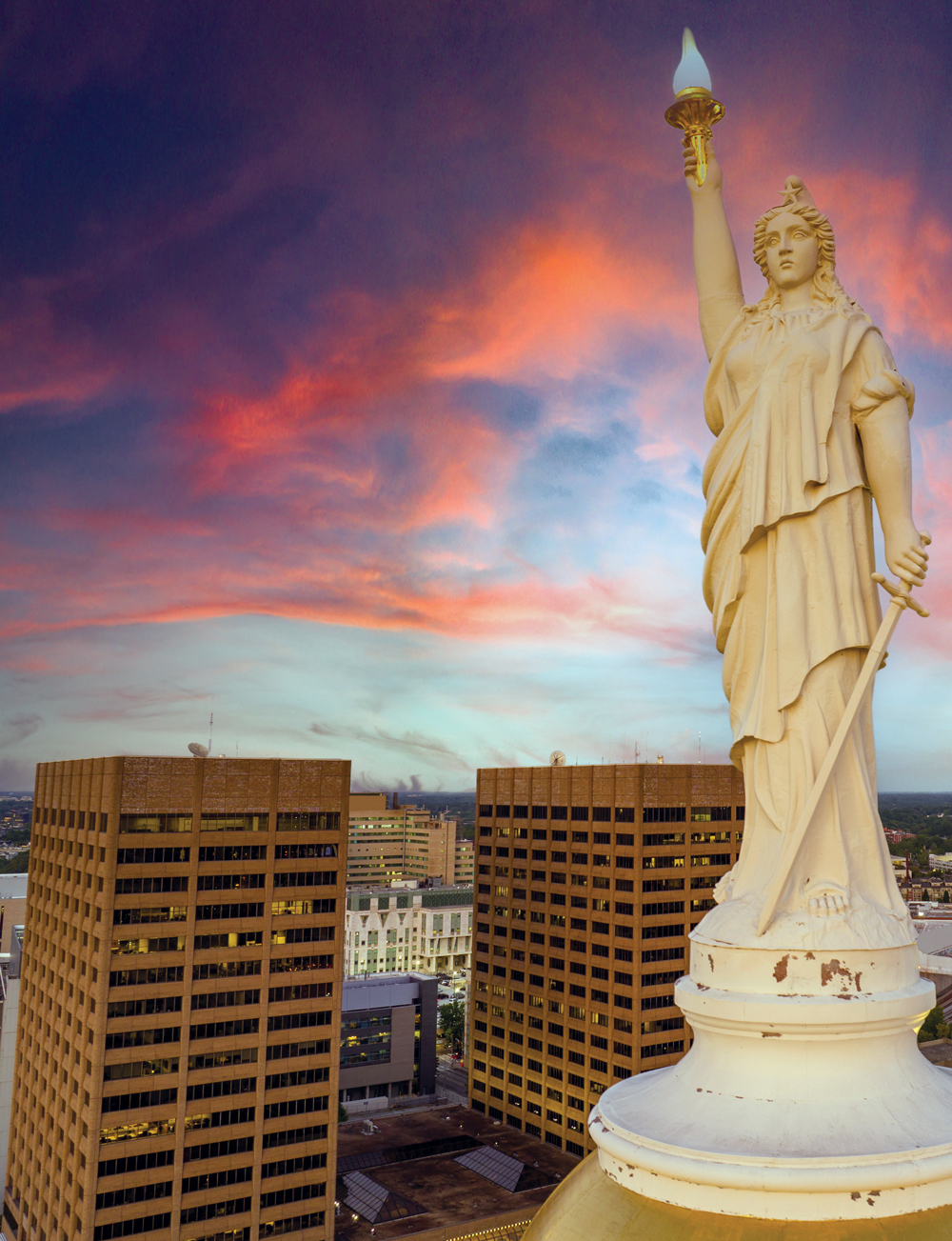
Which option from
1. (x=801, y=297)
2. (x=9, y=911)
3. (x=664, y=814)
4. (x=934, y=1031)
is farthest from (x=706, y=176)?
(x=934, y=1031)

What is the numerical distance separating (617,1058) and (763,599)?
68648 mm

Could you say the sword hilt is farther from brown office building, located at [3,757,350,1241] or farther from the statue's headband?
brown office building, located at [3,757,350,1241]

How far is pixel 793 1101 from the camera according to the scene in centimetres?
647

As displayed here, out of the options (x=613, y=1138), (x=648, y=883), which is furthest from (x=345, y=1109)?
(x=613, y=1138)

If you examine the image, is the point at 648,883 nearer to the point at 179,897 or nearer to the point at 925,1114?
the point at 179,897

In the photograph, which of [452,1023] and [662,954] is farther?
[452,1023]

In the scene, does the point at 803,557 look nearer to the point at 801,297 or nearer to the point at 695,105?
the point at 801,297

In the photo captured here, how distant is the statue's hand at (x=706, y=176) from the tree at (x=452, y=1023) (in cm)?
11717

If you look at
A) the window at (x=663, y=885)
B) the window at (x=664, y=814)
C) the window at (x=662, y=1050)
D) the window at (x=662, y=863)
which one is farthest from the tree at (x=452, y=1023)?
the window at (x=664, y=814)

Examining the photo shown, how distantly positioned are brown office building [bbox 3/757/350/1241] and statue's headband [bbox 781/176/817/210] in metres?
48.4

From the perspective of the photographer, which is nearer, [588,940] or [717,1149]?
[717,1149]

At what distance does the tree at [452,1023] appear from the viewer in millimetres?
114562

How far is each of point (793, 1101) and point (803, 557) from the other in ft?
13.7

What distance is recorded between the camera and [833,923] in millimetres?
7062
